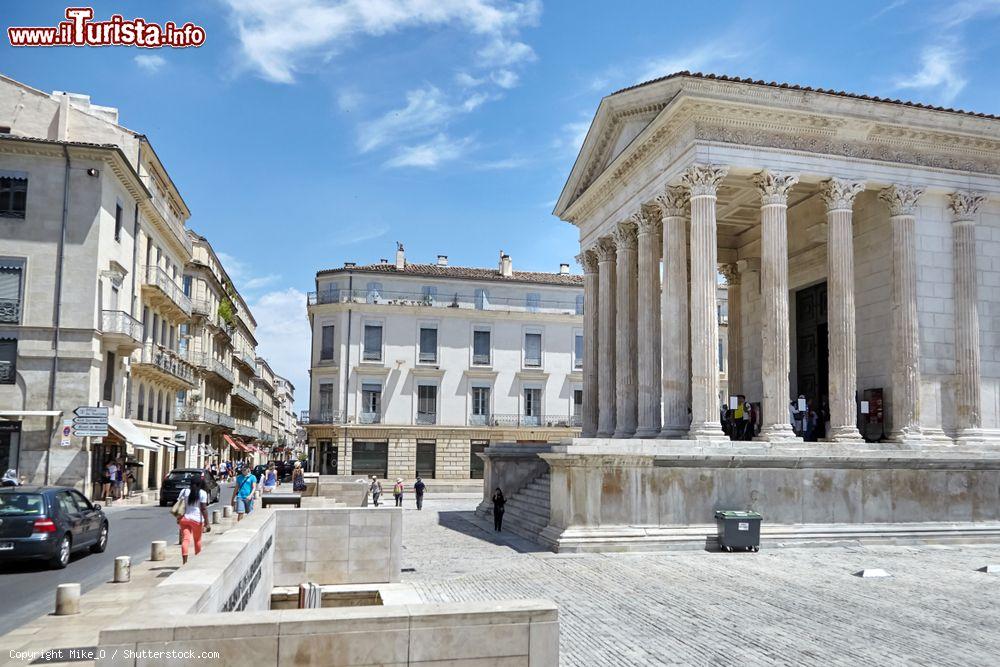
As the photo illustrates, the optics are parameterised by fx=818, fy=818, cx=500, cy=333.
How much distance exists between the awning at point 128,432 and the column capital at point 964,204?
92.2ft

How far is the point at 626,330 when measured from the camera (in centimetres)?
2547

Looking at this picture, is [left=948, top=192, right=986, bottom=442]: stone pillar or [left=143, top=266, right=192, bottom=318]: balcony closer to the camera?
[left=948, top=192, right=986, bottom=442]: stone pillar

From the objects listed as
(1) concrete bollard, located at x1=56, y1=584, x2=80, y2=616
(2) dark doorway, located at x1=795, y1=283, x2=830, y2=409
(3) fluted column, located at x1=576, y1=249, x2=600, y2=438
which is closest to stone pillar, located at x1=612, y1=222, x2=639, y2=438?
(3) fluted column, located at x1=576, y1=249, x2=600, y2=438

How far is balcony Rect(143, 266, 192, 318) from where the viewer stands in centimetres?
3583

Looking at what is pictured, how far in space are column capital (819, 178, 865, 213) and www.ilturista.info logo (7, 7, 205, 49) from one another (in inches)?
600

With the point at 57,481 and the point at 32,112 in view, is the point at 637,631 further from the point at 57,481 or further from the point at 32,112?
the point at 32,112

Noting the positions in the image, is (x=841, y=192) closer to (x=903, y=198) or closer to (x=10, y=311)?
(x=903, y=198)

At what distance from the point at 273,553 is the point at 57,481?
19.5 meters

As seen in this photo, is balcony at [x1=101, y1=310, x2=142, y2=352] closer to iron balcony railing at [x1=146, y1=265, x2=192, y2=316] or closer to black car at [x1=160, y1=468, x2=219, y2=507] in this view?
iron balcony railing at [x1=146, y1=265, x2=192, y2=316]

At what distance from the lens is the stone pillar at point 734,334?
28534 millimetres

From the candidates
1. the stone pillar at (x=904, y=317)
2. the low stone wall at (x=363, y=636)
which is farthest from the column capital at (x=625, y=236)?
the low stone wall at (x=363, y=636)

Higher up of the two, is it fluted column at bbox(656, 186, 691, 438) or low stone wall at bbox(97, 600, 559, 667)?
fluted column at bbox(656, 186, 691, 438)

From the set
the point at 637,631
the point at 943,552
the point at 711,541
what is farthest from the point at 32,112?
the point at 943,552

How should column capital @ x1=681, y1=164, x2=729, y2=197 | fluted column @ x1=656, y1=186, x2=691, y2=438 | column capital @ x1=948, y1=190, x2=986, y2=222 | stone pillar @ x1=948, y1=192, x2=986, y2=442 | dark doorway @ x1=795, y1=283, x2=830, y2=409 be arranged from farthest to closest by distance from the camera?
dark doorway @ x1=795, y1=283, x2=830, y2=409 < column capital @ x1=948, y1=190, x2=986, y2=222 < stone pillar @ x1=948, y1=192, x2=986, y2=442 < fluted column @ x1=656, y1=186, x2=691, y2=438 < column capital @ x1=681, y1=164, x2=729, y2=197
